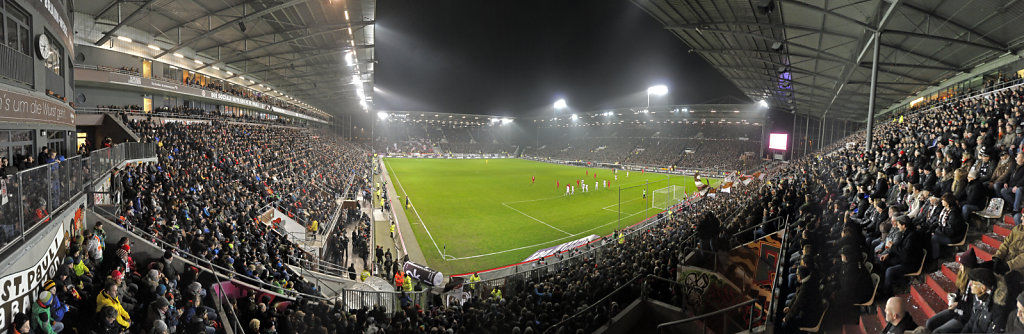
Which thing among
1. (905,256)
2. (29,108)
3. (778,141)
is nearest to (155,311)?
(29,108)

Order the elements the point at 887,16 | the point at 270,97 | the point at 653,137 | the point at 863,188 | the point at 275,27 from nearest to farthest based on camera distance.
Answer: the point at 863,188
the point at 887,16
the point at 275,27
the point at 270,97
the point at 653,137

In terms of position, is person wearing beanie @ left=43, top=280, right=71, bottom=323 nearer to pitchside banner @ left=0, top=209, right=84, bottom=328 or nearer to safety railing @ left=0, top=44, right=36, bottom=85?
pitchside banner @ left=0, top=209, right=84, bottom=328

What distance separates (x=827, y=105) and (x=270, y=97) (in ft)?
176

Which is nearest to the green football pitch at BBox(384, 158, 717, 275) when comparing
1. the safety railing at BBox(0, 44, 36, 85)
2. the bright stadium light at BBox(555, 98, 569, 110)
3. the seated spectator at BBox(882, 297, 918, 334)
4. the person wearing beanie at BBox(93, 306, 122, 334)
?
the person wearing beanie at BBox(93, 306, 122, 334)

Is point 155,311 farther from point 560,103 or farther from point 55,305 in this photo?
point 560,103

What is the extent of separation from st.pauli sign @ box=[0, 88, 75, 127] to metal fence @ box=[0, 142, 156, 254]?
0.94 metres

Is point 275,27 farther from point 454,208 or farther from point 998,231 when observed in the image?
point 998,231

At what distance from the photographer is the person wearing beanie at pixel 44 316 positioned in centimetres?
516

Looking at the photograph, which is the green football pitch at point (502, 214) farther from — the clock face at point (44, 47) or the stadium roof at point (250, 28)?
the clock face at point (44, 47)

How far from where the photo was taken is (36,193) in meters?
6.02

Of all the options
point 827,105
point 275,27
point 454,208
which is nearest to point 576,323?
point 275,27

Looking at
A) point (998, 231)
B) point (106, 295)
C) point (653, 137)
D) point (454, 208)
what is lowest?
point (454, 208)

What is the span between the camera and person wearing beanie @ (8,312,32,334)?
185 inches

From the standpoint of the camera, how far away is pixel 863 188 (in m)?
10.4
